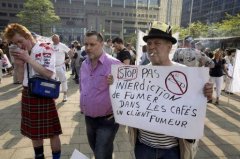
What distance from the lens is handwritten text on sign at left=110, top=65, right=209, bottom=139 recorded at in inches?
81.8

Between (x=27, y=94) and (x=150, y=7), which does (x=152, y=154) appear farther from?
(x=150, y=7)

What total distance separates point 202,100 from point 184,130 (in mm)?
296

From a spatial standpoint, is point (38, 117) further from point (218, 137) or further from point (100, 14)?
point (100, 14)

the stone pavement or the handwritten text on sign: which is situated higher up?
the handwritten text on sign

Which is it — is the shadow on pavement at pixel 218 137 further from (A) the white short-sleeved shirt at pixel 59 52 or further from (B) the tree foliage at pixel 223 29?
(B) the tree foliage at pixel 223 29

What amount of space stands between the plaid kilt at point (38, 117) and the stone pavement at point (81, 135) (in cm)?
108

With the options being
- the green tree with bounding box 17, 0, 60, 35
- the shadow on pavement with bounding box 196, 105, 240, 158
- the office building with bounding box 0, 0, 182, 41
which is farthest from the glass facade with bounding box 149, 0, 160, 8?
the shadow on pavement with bounding box 196, 105, 240, 158

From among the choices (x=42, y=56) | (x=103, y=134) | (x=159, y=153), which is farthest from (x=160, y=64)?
(x=42, y=56)

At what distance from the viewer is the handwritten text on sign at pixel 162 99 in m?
2.08

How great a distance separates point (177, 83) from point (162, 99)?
0.65ft

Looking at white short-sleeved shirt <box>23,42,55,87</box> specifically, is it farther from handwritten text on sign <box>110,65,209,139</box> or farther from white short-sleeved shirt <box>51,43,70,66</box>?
white short-sleeved shirt <box>51,43,70,66</box>

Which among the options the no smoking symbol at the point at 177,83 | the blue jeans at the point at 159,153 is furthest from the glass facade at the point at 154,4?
the blue jeans at the point at 159,153

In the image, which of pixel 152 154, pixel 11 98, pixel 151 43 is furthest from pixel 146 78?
pixel 11 98

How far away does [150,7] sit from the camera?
319 feet
